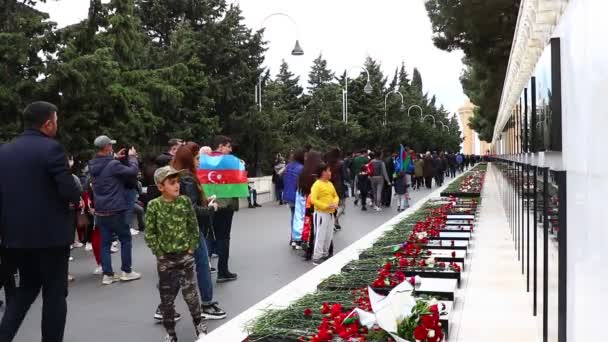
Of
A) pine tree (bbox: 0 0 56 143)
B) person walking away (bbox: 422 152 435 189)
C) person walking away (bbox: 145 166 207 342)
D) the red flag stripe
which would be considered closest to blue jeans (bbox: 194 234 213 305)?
person walking away (bbox: 145 166 207 342)

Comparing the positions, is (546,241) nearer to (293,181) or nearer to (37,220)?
(37,220)

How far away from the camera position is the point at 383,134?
5219cm

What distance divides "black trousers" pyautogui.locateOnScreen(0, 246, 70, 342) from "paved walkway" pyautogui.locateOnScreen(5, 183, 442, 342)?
99 centimetres

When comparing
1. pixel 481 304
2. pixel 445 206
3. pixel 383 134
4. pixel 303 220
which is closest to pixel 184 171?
pixel 481 304

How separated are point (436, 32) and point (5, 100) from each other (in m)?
17.8

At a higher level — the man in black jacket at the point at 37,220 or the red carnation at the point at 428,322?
the man in black jacket at the point at 37,220

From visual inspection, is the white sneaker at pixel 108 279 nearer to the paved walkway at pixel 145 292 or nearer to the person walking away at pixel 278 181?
the paved walkway at pixel 145 292

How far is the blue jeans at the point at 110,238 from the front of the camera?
29.2 feet

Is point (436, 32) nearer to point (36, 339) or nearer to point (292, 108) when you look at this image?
point (36, 339)

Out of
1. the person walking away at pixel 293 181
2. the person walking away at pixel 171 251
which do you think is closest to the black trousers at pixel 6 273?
the person walking away at pixel 171 251

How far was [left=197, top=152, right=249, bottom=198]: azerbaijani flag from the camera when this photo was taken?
838 cm

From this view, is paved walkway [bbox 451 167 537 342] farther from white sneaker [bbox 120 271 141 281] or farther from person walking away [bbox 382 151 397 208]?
person walking away [bbox 382 151 397 208]

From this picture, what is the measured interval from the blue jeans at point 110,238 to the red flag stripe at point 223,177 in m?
1.42

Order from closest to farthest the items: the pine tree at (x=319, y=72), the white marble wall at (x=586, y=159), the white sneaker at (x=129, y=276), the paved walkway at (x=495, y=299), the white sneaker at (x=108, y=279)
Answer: the white marble wall at (x=586, y=159)
the paved walkway at (x=495, y=299)
the white sneaker at (x=108, y=279)
the white sneaker at (x=129, y=276)
the pine tree at (x=319, y=72)
